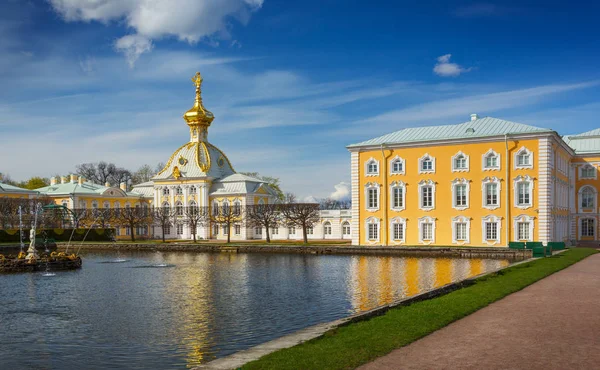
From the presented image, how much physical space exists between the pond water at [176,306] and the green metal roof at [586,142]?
23.0 meters

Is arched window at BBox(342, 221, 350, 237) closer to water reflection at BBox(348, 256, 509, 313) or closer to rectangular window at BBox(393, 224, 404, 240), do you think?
rectangular window at BBox(393, 224, 404, 240)

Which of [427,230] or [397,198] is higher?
[397,198]

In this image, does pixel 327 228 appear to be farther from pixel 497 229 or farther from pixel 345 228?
pixel 497 229

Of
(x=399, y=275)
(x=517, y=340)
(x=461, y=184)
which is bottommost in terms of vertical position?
(x=399, y=275)

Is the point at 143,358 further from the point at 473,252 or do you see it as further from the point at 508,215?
the point at 508,215

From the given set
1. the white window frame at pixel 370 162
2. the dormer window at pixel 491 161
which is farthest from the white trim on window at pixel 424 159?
the dormer window at pixel 491 161

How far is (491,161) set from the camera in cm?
4056

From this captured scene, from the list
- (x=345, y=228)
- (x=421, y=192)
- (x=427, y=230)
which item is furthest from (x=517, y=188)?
(x=345, y=228)

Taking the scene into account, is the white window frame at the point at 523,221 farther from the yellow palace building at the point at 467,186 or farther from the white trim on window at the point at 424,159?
the white trim on window at the point at 424,159

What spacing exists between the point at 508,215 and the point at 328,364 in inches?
1322

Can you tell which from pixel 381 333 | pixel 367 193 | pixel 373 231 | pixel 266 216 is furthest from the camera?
pixel 266 216

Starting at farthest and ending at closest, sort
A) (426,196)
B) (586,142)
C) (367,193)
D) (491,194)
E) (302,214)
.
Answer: (302,214) < (586,142) < (367,193) < (426,196) < (491,194)

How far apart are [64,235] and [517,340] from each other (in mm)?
57587

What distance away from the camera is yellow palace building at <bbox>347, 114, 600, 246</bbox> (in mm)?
39125
